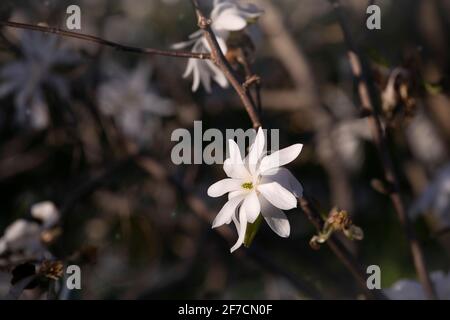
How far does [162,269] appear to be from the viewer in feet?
6.48

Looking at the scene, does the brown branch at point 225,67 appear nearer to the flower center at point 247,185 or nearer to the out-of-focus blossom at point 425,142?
the flower center at point 247,185

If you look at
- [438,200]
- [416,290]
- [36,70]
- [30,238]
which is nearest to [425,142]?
[438,200]

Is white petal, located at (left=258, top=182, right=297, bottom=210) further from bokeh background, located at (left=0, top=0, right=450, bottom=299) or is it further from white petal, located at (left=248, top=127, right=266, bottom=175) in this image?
bokeh background, located at (left=0, top=0, right=450, bottom=299)

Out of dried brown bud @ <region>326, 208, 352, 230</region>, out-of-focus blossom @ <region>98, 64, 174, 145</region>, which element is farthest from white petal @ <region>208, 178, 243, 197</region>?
out-of-focus blossom @ <region>98, 64, 174, 145</region>

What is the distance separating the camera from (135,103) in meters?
1.94

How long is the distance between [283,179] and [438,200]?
2.21ft

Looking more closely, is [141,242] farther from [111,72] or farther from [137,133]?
[111,72]

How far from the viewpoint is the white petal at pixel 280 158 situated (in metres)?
0.85

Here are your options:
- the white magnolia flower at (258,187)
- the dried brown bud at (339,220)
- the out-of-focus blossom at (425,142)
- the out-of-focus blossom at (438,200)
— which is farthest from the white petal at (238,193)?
the out-of-focus blossom at (425,142)

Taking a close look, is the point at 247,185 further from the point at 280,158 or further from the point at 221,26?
the point at 221,26

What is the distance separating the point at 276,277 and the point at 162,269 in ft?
2.25

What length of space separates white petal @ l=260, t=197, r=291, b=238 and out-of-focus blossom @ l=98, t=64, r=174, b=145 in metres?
0.98

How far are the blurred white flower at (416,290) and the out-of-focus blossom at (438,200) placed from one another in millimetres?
231

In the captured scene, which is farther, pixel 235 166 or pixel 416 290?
pixel 416 290
